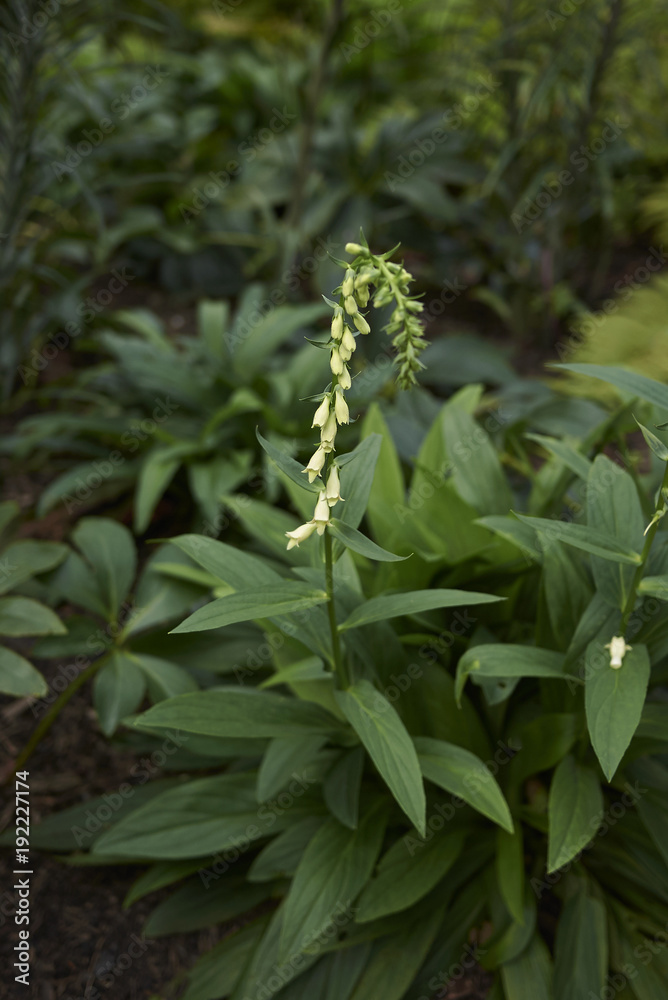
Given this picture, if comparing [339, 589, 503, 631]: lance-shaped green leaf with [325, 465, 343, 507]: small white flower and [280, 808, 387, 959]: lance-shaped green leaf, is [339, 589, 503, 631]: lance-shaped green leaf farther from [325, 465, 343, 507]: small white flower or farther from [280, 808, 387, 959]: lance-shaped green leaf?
[280, 808, 387, 959]: lance-shaped green leaf

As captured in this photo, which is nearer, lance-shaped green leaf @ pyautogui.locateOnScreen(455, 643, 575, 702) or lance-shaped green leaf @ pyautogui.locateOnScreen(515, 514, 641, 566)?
lance-shaped green leaf @ pyautogui.locateOnScreen(515, 514, 641, 566)

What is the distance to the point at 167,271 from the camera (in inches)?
185

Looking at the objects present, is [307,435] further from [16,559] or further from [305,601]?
[305,601]

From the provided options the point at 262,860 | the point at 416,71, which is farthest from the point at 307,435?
the point at 416,71

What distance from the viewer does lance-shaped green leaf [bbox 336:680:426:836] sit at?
151cm

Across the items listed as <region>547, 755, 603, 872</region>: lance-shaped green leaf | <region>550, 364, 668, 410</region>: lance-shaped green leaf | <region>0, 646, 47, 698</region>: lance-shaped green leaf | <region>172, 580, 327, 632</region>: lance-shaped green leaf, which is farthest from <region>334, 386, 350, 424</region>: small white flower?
<region>0, 646, 47, 698</region>: lance-shaped green leaf

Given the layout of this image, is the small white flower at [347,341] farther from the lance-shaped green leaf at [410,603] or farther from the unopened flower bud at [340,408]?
the lance-shaped green leaf at [410,603]

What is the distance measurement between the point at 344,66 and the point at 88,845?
16.9 feet

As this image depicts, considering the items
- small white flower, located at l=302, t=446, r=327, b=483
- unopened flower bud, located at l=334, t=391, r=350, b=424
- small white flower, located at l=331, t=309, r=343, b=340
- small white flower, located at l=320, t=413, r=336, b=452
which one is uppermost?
small white flower, located at l=331, t=309, r=343, b=340

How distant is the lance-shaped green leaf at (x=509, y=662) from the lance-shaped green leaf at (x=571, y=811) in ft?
0.90

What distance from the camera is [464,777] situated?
1751 mm

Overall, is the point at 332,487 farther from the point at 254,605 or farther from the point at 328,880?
the point at 328,880

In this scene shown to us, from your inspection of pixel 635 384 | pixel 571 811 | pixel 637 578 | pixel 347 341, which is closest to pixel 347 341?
pixel 347 341

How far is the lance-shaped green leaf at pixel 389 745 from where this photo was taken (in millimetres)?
1515
